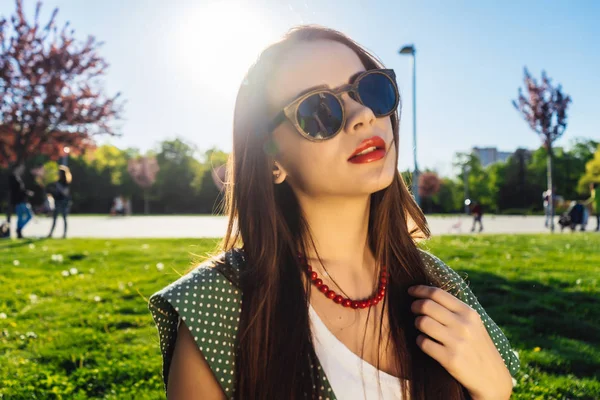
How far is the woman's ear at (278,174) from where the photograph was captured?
4.99 ft

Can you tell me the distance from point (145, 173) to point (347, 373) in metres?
60.5

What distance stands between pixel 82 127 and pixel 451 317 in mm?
16867

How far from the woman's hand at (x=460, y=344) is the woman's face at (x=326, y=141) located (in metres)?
0.38

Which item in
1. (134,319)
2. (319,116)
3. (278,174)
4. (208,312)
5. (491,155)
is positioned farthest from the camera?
(491,155)

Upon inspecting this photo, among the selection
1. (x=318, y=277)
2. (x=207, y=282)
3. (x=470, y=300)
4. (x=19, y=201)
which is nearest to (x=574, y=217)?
(x=19, y=201)

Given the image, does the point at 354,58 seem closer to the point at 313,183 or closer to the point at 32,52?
the point at 313,183

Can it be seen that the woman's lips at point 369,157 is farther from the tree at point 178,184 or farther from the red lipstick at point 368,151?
the tree at point 178,184

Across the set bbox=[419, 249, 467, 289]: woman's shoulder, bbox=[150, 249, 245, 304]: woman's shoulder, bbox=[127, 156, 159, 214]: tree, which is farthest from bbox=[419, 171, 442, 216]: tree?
bbox=[150, 249, 245, 304]: woman's shoulder

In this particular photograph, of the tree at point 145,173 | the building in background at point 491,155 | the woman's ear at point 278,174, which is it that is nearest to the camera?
the woman's ear at point 278,174

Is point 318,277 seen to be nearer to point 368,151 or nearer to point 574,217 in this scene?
point 368,151

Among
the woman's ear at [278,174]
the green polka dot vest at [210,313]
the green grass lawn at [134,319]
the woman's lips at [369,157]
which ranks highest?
the woman's lips at [369,157]

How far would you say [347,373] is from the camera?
1308mm

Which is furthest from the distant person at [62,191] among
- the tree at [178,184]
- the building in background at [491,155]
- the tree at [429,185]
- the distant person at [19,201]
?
the building in background at [491,155]

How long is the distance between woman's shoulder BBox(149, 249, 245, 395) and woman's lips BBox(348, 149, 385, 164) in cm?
46
